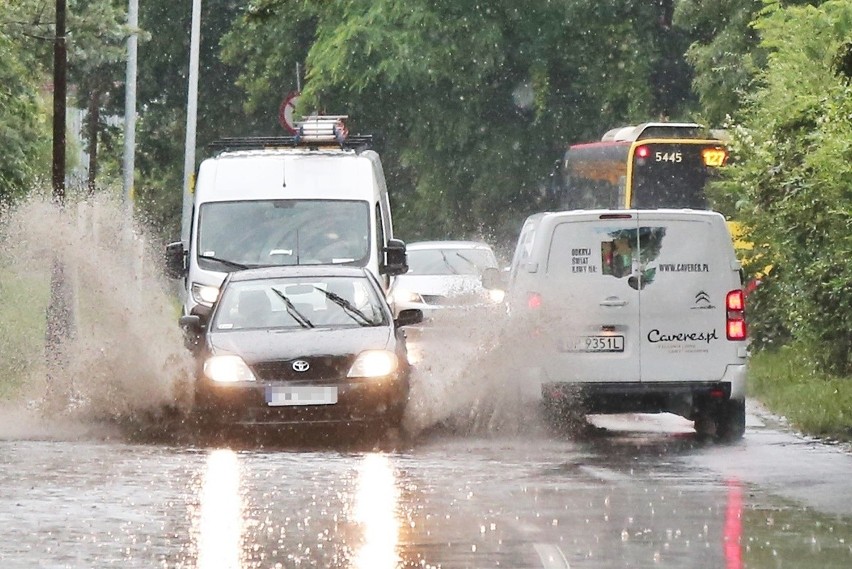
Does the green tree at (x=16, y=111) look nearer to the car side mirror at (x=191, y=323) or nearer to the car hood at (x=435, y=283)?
the car hood at (x=435, y=283)

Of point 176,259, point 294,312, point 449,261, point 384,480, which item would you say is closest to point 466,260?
point 449,261

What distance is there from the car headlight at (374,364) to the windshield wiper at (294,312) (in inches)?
35.3

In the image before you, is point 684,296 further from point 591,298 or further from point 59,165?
point 59,165

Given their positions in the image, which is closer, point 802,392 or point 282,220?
point 802,392

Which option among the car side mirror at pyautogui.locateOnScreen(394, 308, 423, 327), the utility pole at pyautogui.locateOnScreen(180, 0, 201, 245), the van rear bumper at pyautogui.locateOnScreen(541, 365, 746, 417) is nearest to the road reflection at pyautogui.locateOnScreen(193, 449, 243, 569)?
the car side mirror at pyautogui.locateOnScreen(394, 308, 423, 327)

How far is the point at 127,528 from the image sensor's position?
1107cm

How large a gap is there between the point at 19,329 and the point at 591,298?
49.9 feet

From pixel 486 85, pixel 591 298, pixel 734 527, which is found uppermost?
pixel 486 85

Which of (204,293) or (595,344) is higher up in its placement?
(595,344)

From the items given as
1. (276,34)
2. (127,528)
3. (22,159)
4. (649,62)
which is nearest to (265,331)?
(127,528)

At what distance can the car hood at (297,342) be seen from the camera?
16312 mm

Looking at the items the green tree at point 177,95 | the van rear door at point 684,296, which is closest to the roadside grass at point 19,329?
the van rear door at point 684,296

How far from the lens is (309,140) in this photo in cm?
2509

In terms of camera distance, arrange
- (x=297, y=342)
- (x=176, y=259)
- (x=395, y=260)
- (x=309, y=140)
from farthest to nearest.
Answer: (x=309, y=140) < (x=395, y=260) < (x=176, y=259) < (x=297, y=342)
